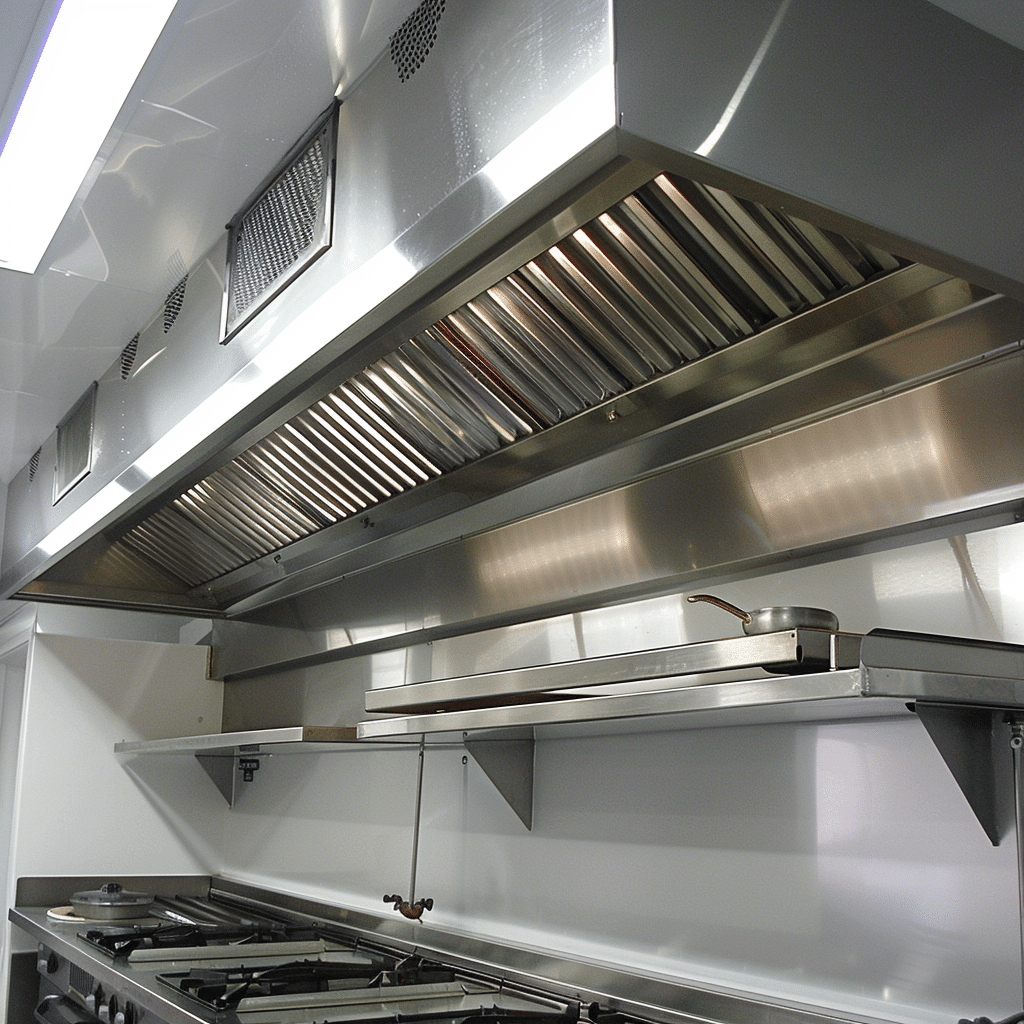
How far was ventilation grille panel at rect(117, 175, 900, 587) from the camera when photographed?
1.41m

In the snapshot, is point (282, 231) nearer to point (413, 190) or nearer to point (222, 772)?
point (413, 190)

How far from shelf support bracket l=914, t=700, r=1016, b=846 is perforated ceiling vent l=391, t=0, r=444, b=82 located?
110 cm

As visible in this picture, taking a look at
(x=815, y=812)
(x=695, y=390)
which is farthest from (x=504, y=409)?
(x=815, y=812)

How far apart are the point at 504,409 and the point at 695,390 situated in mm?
372

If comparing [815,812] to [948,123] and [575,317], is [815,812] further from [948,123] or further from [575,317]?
[948,123]

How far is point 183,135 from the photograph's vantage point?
1.89 metres

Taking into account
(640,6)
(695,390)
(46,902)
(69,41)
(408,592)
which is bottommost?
(46,902)

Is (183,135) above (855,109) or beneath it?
above

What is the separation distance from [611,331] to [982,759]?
0.79 m

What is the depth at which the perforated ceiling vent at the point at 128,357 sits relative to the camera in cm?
270

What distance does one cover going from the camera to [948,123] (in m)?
1.24

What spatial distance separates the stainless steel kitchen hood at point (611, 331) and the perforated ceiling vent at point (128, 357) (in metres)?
0.09

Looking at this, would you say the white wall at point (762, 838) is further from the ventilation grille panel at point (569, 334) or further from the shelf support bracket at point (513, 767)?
the ventilation grille panel at point (569, 334)

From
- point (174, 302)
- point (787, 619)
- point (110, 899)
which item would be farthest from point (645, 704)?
point (110, 899)
